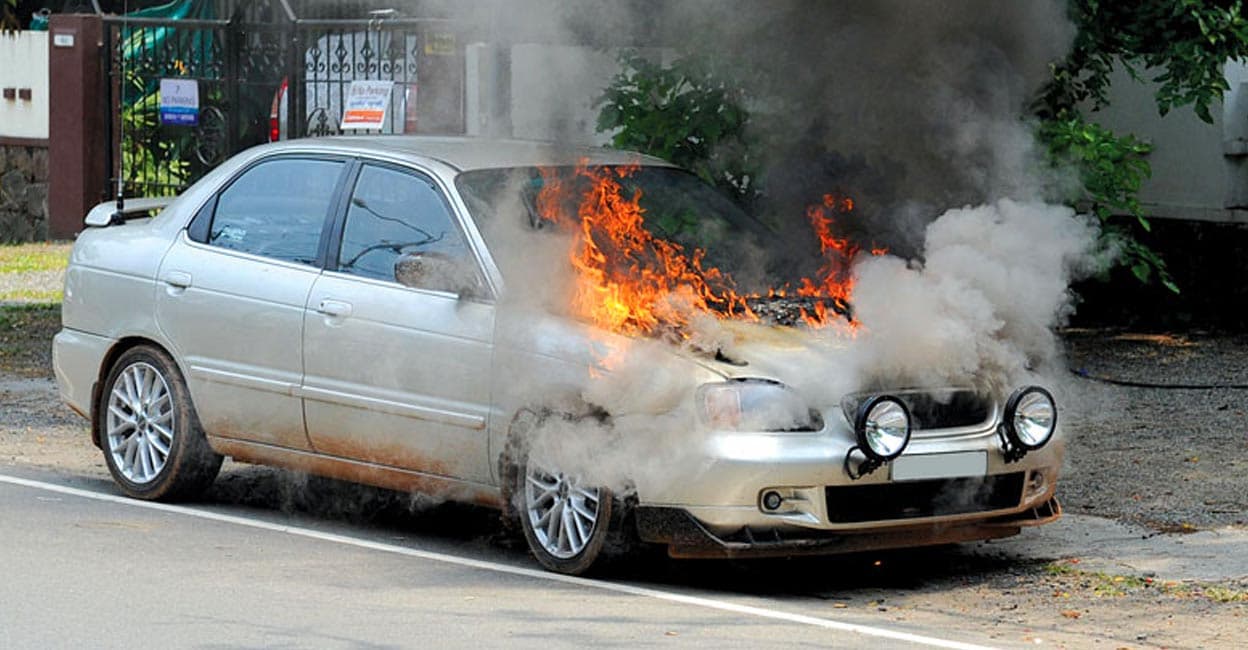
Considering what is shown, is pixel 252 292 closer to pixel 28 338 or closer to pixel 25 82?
pixel 28 338

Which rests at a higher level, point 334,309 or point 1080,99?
point 1080,99

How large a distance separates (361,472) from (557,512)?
3.39 feet

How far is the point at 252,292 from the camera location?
27.3 feet

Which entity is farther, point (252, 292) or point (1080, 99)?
point (1080, 99)

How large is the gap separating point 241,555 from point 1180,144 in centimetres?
804

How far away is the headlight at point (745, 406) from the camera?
22.8ft

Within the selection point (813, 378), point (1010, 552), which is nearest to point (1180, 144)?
point (1010, 552)

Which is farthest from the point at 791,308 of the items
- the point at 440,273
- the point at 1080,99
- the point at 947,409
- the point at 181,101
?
the point at 181,101

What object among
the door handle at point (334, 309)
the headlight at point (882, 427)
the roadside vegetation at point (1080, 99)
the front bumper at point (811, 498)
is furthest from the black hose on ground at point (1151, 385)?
the door handle at point (334, 309)


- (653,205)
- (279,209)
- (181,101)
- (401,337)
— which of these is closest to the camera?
(401,337)

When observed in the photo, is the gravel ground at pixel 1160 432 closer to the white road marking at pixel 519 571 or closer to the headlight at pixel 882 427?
the headlight at pixel 882 427

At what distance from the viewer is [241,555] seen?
25.4ft

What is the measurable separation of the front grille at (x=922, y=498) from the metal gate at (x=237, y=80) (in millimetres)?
8481

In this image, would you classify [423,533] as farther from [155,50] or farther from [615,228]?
[155,50]
